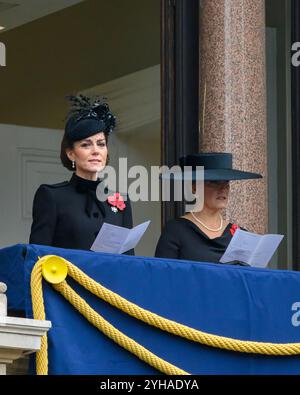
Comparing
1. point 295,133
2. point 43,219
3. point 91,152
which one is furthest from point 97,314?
point 295,133

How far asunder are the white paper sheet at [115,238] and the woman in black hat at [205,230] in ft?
2.47

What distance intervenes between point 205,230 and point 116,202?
542 millimetres

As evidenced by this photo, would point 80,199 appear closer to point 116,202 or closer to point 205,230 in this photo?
point 116,202

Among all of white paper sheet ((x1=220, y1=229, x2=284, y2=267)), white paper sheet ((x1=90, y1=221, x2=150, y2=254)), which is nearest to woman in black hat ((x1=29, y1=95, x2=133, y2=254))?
white paper sheet ((x1=90, y1=221, x2=150, y2=254))

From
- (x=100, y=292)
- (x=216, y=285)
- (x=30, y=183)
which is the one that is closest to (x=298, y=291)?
(x=216, y=285)

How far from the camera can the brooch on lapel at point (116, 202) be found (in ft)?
30.7

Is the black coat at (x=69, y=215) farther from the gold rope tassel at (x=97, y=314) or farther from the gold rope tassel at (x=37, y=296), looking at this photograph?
the gold rope tassel at (x=37, y=296)

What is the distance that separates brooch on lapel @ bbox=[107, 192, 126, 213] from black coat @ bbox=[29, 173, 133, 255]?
41mm

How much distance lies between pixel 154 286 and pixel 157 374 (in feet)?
1.48

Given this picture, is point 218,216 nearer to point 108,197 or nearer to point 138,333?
point 108,197

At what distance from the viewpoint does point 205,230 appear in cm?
945

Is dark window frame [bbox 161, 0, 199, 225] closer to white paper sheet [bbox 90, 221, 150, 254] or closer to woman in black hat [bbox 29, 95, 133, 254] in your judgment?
woman in black hat [bbox 29, 95, 133, 254]

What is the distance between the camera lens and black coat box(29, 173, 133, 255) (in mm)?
8977

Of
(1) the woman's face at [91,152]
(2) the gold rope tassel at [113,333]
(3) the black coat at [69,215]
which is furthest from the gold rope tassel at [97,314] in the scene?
(1) the woman's face at [91,152]
